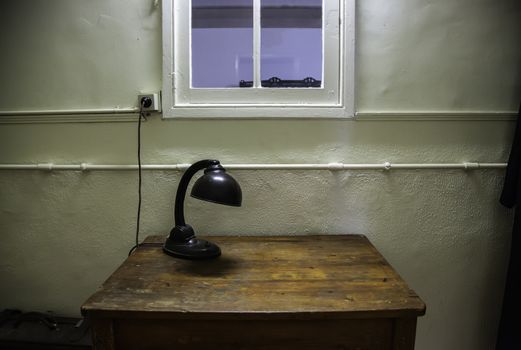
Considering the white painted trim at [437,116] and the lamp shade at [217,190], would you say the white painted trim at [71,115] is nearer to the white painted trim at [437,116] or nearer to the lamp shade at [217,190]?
the lamp shade at [217,190]

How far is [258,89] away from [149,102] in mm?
488

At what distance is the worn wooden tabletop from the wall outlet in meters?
0.59

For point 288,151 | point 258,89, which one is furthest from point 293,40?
point 288,151

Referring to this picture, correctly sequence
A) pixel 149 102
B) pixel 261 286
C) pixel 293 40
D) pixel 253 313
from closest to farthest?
1. pixel 253 313
2. pixel 261 286
3. pixel 149 102
4. pixel 293 40

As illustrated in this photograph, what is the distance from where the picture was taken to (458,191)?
1414 mm

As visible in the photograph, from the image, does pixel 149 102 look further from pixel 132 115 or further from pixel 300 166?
pixel 300 166

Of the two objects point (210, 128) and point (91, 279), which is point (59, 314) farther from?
point (210, 128)

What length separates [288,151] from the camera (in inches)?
54.8

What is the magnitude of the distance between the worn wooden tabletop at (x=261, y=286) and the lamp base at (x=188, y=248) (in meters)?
0.02

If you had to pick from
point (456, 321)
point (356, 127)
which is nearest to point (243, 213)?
point (356, 127)

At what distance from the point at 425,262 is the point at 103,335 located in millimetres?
1351

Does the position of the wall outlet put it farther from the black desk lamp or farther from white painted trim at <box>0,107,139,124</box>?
the black desk lamp

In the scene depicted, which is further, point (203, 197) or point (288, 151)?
point (288, 151)

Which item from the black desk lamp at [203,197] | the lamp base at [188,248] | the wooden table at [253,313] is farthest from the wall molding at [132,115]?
the wooden table at [253,313]
